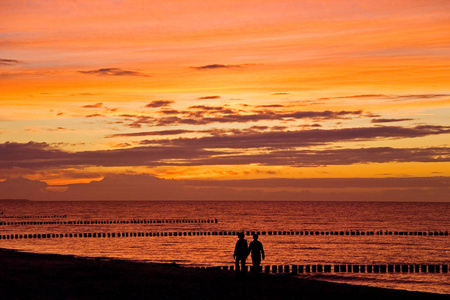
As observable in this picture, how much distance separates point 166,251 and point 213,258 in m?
9.71

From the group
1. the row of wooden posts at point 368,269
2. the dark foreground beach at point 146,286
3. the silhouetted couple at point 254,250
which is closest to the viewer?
the dark foreground beach at point 146,286

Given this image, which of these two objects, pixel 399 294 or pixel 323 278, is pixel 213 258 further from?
pixel 399 294

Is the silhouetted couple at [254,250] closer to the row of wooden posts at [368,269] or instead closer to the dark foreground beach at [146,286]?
the dark foreground beach at [146,286]

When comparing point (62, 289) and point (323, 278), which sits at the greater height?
point (62, 289)

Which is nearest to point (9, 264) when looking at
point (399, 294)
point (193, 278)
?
point (193, 278)

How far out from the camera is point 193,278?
28.6 metres

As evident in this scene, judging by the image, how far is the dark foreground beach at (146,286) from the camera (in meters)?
23.2

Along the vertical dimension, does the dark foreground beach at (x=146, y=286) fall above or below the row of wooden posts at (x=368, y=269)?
above

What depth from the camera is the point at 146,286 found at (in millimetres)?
25328

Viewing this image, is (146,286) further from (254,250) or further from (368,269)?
(368,269)

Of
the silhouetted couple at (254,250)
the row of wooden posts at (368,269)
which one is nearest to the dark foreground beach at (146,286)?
the silhouetted couple at (254,250)

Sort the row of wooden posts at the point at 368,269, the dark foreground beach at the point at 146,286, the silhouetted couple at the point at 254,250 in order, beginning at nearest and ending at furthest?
1. the dark foreground beach at the point at 146,286
2. the silhouetted couple at the point at 254,250
3. the row of wooden posts at the point at 368,269

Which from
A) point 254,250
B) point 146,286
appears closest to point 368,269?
point 254,250

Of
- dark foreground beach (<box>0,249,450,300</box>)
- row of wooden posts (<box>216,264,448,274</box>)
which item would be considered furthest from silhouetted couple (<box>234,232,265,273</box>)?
row of wooden posts (<box>216,264,448,274</box>)
